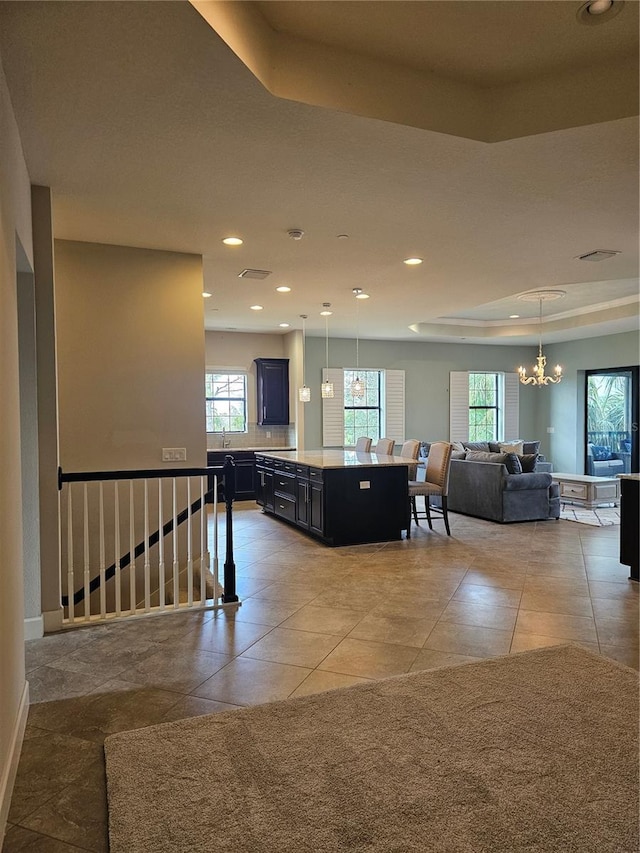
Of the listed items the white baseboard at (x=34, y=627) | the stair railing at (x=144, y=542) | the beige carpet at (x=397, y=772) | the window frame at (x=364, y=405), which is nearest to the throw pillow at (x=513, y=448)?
the window frame at (x=364, y=405)

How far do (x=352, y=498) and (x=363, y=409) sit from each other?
4474 mm

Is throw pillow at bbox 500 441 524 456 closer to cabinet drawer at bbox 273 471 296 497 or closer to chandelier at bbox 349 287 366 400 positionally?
chandelier at bbox 349 287 366 400

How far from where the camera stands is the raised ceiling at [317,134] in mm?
2215

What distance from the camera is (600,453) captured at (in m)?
10.0

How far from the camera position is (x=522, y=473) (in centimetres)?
699

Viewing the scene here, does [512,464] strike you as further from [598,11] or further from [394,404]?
[598,11]

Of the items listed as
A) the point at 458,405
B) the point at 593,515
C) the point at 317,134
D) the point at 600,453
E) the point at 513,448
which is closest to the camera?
the point at 317,134

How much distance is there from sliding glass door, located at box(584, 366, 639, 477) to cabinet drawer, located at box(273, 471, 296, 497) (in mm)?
6059

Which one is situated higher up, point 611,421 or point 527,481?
point 611,421

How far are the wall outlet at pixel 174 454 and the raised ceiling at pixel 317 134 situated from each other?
1.69 m

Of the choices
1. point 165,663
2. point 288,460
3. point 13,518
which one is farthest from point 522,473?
point 13,518

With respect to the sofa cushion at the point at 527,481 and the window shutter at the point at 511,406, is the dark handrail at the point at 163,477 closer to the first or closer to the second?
the sofa cushion at the point at 527,481

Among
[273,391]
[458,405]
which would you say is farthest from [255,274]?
[458,405]

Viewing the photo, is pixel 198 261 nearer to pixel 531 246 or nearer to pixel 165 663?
pixel 531 246
